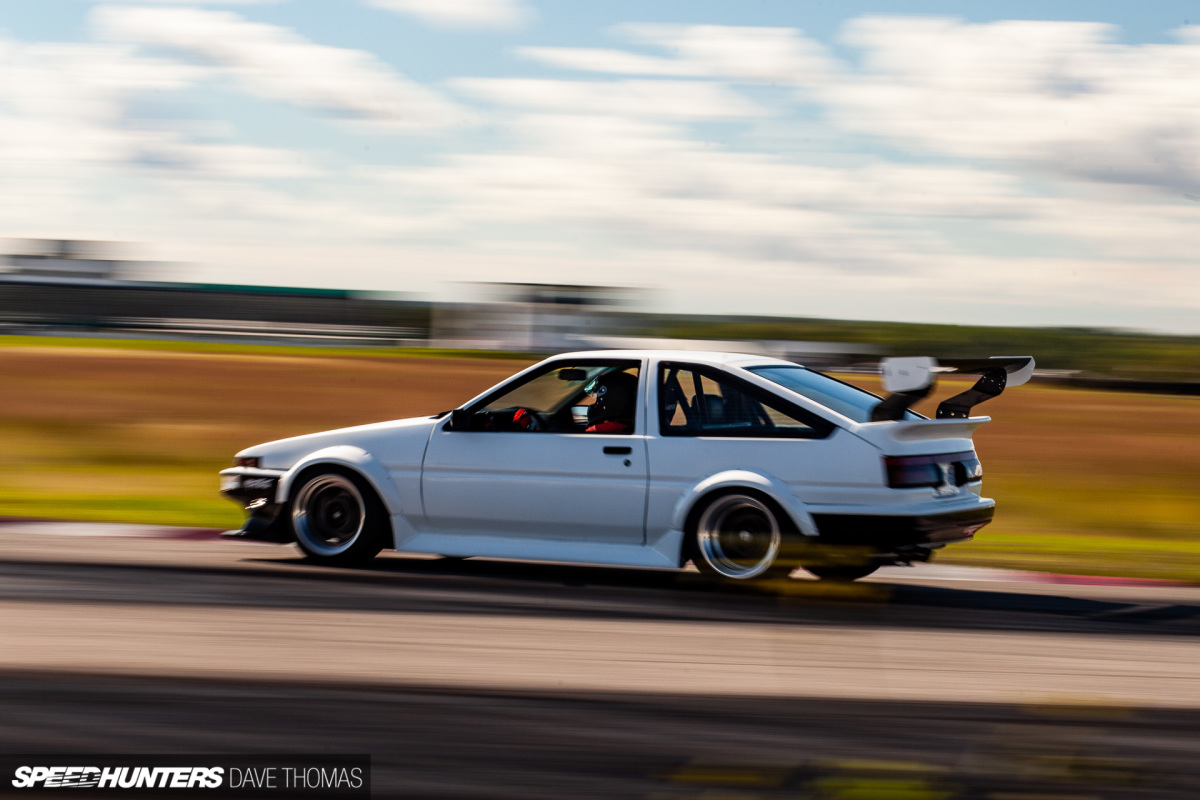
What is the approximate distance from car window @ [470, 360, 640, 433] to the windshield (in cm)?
75

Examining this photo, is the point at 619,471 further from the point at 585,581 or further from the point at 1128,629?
the point at 1128,629

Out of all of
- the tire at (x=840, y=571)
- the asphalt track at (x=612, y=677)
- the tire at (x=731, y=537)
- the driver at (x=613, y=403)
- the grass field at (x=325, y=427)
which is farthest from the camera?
the grass field at (x=325, y=427)

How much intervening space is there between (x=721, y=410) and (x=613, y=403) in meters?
0.67

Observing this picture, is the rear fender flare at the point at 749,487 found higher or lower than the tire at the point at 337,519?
higher

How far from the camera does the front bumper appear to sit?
8.02 metres

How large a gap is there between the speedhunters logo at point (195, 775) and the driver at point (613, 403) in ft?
12.4

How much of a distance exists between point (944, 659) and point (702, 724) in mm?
1637

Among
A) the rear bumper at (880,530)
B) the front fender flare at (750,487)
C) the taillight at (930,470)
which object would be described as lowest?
the rear bumper at (880,530)

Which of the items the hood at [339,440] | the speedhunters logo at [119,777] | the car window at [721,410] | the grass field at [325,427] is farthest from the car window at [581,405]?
the speedhunters logo at [119,777]

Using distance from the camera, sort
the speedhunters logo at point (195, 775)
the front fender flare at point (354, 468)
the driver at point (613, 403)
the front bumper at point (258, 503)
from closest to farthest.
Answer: the speedhunters logo at point (195, 775), the driver at point (613, 403), the front fender flare at point (354, 468), the front bumper at point (258, 503)

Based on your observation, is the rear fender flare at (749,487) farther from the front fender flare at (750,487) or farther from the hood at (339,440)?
the hood at (339,440)

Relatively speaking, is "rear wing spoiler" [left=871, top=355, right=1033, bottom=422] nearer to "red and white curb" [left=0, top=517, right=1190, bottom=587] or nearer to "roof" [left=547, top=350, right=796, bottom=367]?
"roof" [left=547, top=350, right=796, bottom=367]

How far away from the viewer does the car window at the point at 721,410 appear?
282 inches

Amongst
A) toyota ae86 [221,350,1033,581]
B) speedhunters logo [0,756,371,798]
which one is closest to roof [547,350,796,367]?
toyota ae86 [221,350,1033,581]
